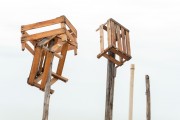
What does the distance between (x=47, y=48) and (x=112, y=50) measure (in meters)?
2.11

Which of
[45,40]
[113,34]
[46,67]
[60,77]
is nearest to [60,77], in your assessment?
[60,77]

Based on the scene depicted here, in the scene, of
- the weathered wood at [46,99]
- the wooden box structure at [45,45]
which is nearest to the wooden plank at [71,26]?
the wooden box structure at [45,45]

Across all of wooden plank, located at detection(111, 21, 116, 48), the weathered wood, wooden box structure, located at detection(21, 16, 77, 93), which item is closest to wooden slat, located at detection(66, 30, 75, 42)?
wooden box structure, located at detection(21, 16, 77, 93)

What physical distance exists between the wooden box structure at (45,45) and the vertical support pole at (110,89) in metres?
1.27

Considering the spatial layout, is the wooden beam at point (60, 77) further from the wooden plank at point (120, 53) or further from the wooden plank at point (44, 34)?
the wooden plank at point (120, 53)

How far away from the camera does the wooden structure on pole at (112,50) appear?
41.5 ft

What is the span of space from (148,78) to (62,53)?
3480 mm

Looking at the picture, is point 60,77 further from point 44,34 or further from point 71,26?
point 71,26

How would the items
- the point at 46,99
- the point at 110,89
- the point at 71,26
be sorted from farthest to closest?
the point at 110,89 < the point at 71,26 < the point at 46,99

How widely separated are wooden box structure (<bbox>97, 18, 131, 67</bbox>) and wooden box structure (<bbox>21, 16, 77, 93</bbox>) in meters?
1.09

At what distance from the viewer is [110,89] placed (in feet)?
41.6

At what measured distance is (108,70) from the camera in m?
12.9

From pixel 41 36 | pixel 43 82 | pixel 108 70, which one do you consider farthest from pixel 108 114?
pixel 41 36

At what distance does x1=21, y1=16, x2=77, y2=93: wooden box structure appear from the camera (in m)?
11.8
